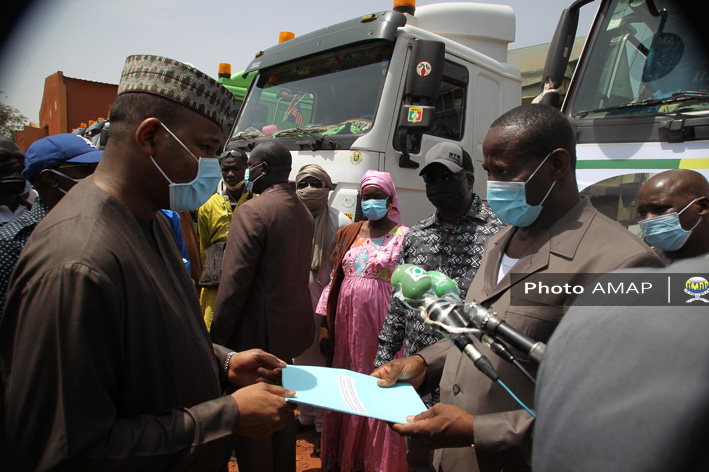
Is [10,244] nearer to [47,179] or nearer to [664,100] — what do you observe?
[47,179]

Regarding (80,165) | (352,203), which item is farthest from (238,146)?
(80,165)

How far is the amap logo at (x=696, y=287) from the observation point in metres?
0.69

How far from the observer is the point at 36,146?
2508 mm

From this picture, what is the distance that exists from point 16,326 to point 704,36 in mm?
3222

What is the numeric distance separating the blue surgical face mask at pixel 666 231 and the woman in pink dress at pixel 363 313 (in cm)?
155

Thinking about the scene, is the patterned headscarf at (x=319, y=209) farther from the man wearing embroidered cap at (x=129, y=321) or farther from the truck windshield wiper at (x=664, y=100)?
the man wearing embroidered cap at (x=129, y=321)

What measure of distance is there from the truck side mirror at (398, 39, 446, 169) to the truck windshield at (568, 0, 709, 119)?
112cm

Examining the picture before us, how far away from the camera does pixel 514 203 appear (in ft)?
5.04

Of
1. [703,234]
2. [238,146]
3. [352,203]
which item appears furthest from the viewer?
[238,146]

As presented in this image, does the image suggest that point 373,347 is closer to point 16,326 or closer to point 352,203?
point 352,203

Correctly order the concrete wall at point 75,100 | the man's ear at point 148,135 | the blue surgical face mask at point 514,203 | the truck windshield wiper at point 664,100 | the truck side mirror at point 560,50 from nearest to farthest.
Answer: the man's ear at point 148,135 → the blue surgical face mask at point 514,203 → the truck windshield wiper at point 664,100 → the truck side mirror at point 560,50 → the concrete wall at point 75,100

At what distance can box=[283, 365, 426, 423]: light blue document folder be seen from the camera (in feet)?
4.41

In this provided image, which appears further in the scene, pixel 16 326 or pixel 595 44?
pixel 595 44

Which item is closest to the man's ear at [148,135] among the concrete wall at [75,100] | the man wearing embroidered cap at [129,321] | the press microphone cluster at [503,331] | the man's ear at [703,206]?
the man wearing embroidered cap at [129,321]
